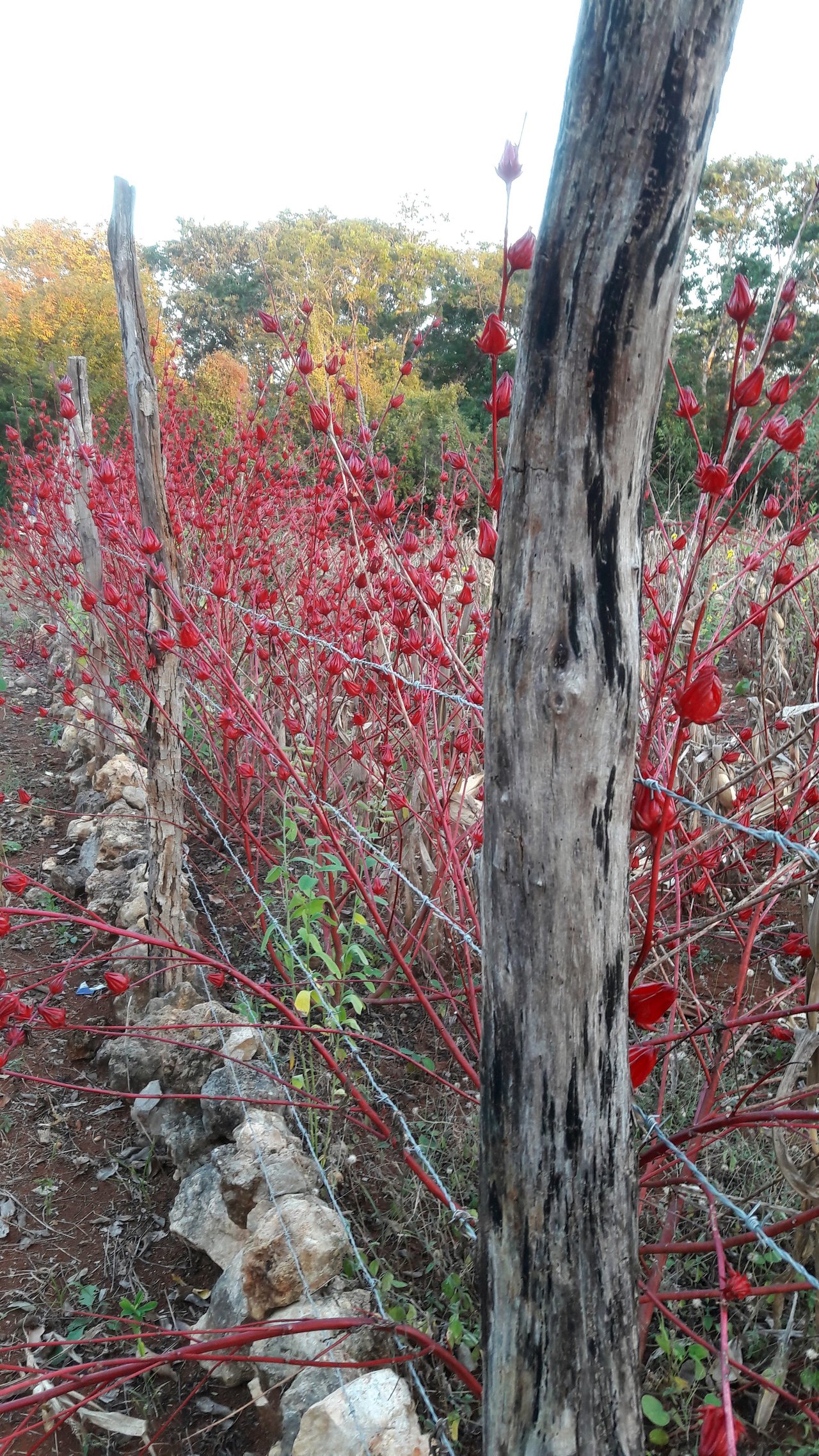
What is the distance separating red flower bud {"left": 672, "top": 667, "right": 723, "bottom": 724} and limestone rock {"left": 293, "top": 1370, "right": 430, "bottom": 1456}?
46.9 inches

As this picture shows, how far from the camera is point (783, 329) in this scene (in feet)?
3.64

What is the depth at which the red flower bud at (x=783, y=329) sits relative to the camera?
1.11m

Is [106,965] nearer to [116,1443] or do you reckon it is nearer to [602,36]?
[116,1443]

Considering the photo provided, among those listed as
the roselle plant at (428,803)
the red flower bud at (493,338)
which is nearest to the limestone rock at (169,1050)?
the roselle plant at (428,803)

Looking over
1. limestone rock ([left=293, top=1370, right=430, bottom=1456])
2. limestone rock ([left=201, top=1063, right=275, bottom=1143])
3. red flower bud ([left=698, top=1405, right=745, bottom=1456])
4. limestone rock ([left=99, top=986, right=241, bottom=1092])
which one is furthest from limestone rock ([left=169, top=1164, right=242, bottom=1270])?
red flower bud ([left=698, top=1405, right=745, bottom=1456])

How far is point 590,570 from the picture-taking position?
835 mm

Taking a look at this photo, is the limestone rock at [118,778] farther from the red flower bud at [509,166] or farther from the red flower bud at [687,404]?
the red flower bud at [509,166]

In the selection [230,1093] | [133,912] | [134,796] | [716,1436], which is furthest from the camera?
[134,796]

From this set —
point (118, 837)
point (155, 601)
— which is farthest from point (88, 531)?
point (155, 601)

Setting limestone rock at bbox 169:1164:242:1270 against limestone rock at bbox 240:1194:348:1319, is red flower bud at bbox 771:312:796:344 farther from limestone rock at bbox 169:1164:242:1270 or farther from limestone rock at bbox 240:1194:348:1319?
limestone rock at bbox 169:1164:242:1270

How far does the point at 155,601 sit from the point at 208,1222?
1.68 metres

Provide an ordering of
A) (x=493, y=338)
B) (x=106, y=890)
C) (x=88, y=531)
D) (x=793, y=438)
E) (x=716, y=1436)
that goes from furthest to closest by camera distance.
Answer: (x=88, y=531) → (x=106, y=890) → (x=793, y=438) → (x=493, y=338) → (x=716, y=1436)

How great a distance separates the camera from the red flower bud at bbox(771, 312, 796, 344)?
1.11 metres

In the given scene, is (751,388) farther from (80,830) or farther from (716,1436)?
(80,830)
